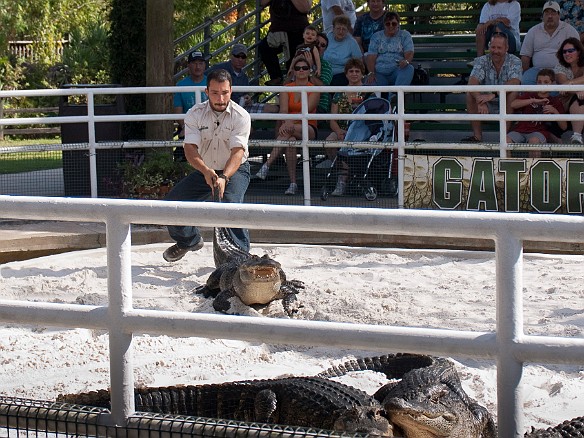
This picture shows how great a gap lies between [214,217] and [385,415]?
1178 millimetres

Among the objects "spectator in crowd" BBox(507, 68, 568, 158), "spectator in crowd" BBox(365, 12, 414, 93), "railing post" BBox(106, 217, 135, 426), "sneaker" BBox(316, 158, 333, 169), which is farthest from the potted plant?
"railing post" BBox(106, 217, 135, 426)

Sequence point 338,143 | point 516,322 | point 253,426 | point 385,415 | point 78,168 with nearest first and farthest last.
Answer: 1. point 516,322
2. point 253,426
3. point 385,415
4. point 338,143
5. point 78,168

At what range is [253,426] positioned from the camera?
331 cm

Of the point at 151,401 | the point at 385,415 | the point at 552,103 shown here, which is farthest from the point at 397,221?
the point at 552,103

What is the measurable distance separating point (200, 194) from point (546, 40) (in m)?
5.08

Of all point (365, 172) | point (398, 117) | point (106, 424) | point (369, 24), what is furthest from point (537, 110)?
point (106, 424)

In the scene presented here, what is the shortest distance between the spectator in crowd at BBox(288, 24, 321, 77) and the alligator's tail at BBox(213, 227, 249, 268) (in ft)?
11.9

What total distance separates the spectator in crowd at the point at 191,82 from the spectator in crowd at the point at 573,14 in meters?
4.53

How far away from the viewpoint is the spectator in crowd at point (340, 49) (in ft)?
39.6

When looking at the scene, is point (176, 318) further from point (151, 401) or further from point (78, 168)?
point (78, 168)

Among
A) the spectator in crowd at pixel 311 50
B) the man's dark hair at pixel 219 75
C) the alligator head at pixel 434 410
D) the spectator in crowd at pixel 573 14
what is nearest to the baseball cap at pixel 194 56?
the spectator in crowd at pixel 311 50

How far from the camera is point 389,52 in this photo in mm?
12102

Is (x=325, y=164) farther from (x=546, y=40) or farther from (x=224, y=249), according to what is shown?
(x=546, y=40)

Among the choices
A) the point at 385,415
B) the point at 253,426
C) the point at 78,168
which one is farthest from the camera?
the point at 78,168
